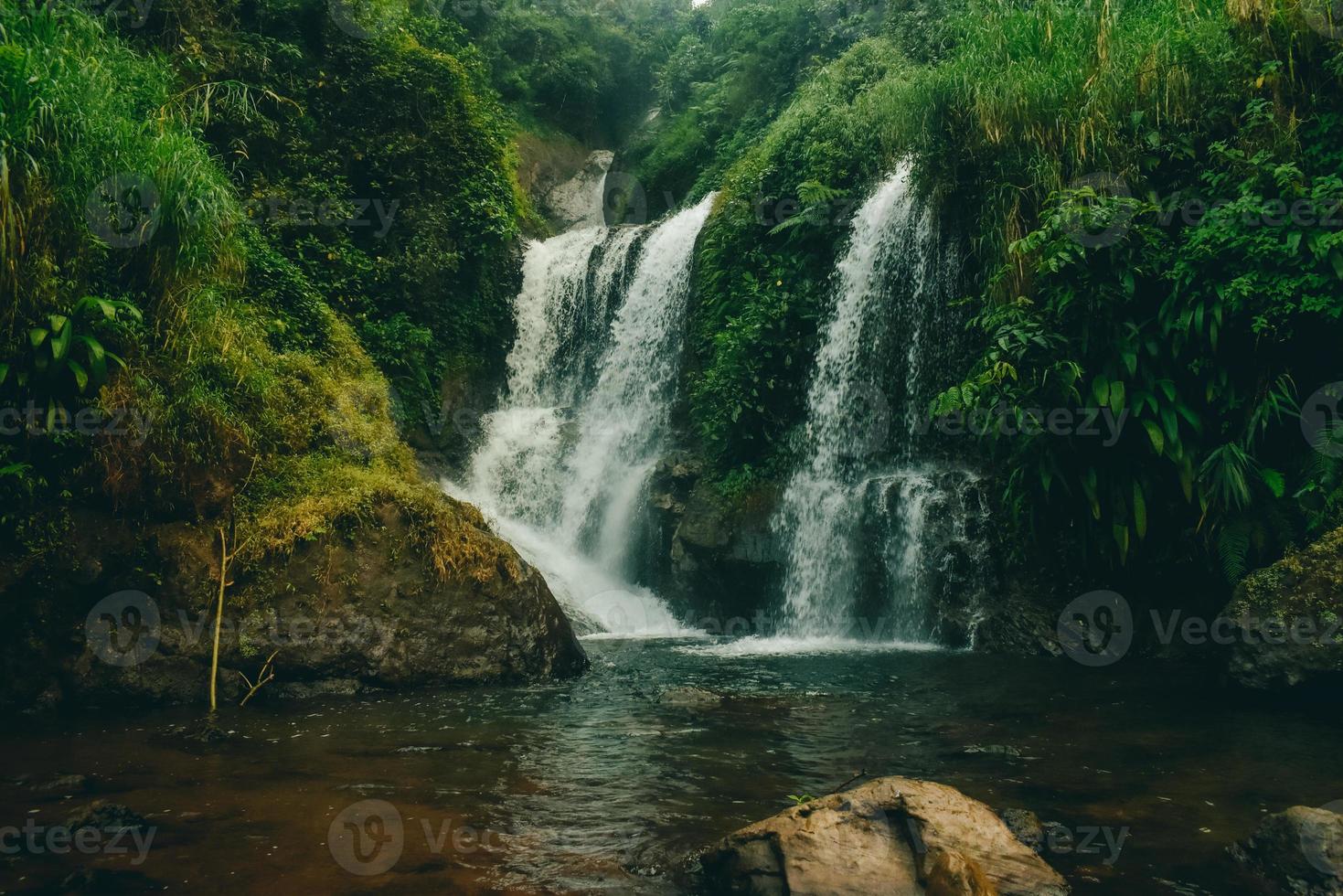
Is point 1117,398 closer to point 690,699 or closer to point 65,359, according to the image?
point 690,699

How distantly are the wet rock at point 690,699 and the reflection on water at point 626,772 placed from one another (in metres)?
0.05

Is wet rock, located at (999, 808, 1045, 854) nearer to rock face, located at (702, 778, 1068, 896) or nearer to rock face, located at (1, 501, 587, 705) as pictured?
rock face, located at (702, 778, 1068, 896)

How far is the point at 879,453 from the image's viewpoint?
410 inches

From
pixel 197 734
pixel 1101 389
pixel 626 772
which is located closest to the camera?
pixel 626 772

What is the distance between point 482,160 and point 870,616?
10.0m

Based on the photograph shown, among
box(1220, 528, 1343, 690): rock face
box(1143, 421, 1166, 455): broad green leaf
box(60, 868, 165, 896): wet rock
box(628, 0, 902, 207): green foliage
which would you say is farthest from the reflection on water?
box(628, 0, 902, 207): green foliage

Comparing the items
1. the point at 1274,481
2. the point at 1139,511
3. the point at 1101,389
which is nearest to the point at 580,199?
the point at 1101,389

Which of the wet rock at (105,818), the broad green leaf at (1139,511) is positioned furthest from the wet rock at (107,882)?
the broad green leaf at (1139,511)

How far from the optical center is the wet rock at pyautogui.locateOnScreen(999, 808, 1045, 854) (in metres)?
3.53

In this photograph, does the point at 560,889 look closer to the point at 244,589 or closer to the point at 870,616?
the point at 244,589

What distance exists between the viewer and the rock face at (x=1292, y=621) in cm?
543

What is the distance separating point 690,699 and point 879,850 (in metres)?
3.29

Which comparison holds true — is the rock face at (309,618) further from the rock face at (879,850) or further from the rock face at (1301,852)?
the rock face at (1301,852)

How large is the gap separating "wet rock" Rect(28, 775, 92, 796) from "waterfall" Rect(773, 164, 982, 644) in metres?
7.32
